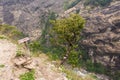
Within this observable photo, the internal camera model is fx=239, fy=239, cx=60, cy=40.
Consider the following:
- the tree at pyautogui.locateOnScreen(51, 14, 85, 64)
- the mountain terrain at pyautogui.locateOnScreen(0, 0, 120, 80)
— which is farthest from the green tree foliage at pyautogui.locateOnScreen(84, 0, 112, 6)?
the tree at pyautogui.locateOnScreen(51, 14, 85, 64)

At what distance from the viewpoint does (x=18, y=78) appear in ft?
68.5

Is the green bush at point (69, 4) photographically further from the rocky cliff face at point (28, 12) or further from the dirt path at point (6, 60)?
the dirt path at point (6, 60)

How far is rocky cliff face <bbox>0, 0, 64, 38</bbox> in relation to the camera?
127 meters

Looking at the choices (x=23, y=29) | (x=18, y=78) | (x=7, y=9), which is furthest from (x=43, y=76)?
(x=7, y=9)

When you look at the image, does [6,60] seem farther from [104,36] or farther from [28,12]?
[28,12]

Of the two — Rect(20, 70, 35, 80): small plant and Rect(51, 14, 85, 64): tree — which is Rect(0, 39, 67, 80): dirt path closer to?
Rect(20, 70, 35, 80): small plant

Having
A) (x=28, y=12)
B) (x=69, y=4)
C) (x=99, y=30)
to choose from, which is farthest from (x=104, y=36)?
(x=28, y=12)

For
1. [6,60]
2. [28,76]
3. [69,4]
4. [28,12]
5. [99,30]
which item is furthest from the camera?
[28,12]

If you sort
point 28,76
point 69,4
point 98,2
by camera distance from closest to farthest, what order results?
point 28,76 → point 98,2 → point 69,4

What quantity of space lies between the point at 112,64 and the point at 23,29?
63253mm

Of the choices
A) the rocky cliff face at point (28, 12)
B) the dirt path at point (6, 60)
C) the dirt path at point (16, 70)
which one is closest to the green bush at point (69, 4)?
the rocky cliff face at point (28, 12)

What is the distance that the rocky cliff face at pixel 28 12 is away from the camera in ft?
415

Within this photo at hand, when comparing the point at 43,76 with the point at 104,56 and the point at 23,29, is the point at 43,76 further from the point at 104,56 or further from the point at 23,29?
the point at 23,29

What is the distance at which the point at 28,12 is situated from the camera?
143 m
